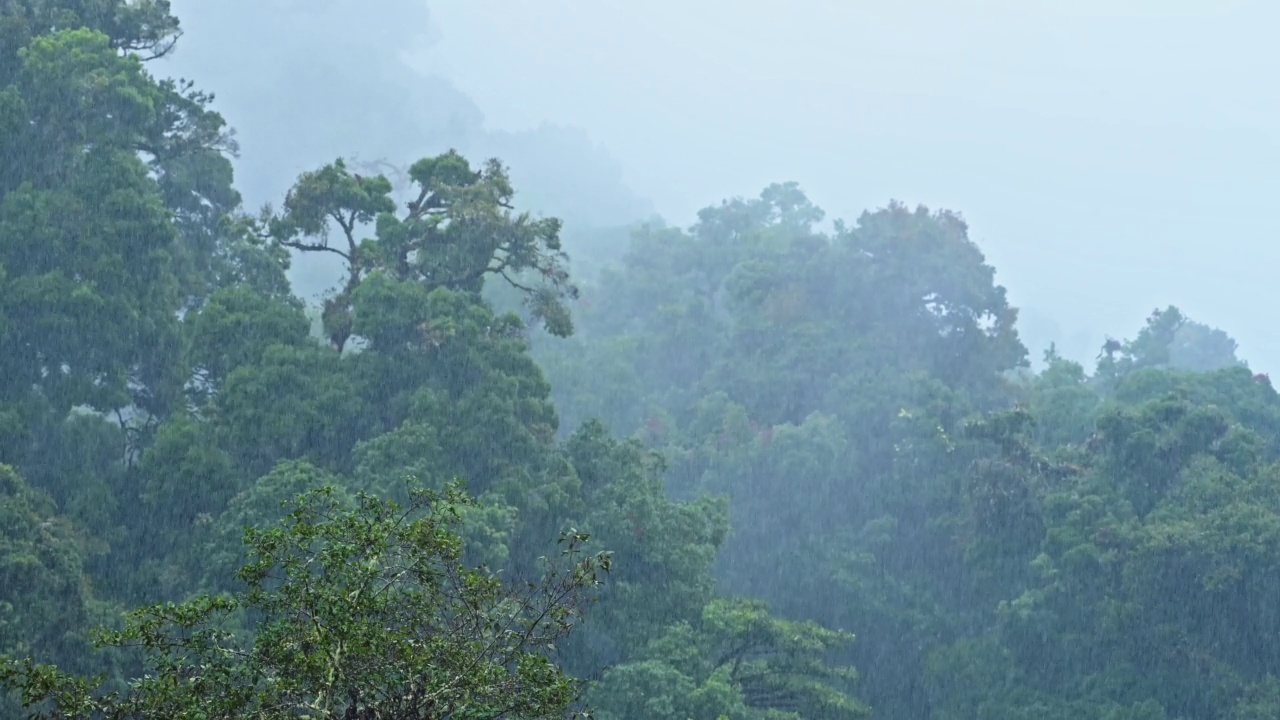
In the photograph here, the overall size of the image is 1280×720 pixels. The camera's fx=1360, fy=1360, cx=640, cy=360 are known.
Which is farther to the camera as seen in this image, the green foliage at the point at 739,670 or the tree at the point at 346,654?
the green foliage at the point at 739,670

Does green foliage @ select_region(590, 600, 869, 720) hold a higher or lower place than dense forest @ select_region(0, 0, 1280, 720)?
lower

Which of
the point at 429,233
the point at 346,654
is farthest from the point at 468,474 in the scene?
the point at 346,654

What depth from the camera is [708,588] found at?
19.2 metres

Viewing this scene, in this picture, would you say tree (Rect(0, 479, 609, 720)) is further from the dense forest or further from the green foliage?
the green foliage

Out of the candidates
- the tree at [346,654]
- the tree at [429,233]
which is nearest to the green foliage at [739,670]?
the tree at [429,233]

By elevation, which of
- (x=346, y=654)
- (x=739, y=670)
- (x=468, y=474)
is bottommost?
(x=346, y=654)

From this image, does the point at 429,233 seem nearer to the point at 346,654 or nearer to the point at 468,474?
the point at 468,474

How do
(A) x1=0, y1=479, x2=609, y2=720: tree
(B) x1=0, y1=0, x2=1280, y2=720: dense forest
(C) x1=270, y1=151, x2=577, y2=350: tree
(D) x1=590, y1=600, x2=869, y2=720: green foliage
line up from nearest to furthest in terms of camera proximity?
(A) x1=0, y1=479, x2=609, y2=720: tree, (D) x1=590, y1=600, x2=869, y2=720: green foliage, (B) x1=0, y1=0, x2=1280, y2=720: dense forest, (C) x1=270, y1=151, x2=577, y2=350: tree

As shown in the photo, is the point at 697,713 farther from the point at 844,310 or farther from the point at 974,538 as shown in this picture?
the point at 844,310

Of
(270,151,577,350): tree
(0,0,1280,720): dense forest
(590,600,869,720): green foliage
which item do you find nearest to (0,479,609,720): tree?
(0,0,1280,720): dense forest

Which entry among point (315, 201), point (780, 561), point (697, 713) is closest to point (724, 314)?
point (780, 561)

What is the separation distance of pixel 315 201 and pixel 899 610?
12251mm

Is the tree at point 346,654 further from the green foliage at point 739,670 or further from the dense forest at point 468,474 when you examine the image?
the green foliage at point 739,670

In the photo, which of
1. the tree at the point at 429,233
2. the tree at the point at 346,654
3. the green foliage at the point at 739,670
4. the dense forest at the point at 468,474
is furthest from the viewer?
the tree at the point at 429,233
